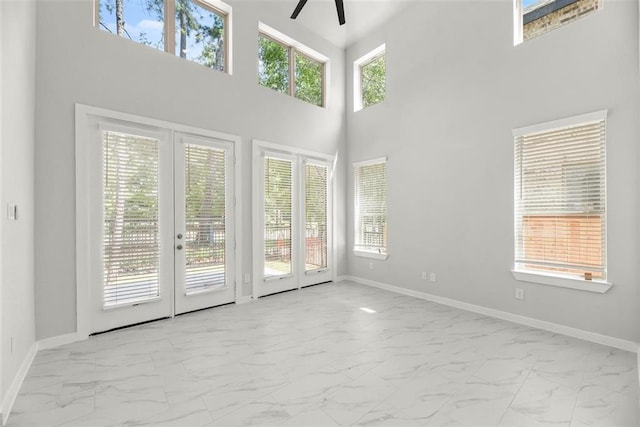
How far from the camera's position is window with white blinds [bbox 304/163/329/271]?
215 inches

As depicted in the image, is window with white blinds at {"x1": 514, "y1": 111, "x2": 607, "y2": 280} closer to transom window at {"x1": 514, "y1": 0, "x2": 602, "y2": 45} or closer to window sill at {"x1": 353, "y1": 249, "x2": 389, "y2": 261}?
transom window at {"x1": 514, "y1": 0, "x2": 602, "y2": 45}

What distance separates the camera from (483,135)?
396cm

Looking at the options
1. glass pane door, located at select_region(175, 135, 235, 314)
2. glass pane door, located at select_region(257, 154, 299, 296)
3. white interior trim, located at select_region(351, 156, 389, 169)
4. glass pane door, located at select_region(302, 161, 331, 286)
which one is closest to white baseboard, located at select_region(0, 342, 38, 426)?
glass pane door, located at select_region(175, 135, 235, 314)

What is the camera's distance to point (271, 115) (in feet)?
16.1

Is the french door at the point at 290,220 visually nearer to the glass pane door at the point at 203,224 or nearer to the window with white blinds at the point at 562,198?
the glass pane door at the point at 203,224

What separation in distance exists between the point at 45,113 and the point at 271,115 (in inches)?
109

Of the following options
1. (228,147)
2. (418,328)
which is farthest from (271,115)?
(418,328)

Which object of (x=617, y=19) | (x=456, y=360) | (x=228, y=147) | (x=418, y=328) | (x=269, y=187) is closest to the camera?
(x=456, y=360)

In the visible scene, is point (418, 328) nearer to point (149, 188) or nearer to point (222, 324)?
point (222, 324)

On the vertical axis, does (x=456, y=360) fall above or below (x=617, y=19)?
below

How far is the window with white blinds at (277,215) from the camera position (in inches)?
191

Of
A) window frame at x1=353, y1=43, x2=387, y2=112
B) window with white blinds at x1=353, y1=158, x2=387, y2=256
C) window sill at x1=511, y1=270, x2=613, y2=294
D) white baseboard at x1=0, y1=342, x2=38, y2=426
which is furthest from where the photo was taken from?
window frame at x1=353, y1=43, x2=387, y2=112

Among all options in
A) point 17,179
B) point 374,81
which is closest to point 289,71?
point 374,81

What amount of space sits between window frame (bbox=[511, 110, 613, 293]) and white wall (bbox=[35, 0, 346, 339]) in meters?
3.41
